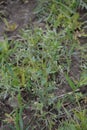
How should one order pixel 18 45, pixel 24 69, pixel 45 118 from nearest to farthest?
1. pixel 45 118
2. pixel 24 69
3. pixel 18 45

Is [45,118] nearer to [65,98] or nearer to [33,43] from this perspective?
[65,98]

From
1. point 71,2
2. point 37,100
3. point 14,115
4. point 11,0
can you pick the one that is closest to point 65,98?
point 37,100

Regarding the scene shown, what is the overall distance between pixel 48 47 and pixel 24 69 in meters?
0.19

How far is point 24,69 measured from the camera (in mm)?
1952

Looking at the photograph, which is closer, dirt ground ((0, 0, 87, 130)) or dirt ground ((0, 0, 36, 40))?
dirt ground ((0, 0, 87, 130))

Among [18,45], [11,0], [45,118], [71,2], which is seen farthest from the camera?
[11,0]

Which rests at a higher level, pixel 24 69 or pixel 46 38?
pixel 46 38

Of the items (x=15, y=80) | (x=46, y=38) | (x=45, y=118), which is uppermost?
(x=46, y=38)

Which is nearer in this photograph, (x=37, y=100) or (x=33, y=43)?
(x=37, y=100)

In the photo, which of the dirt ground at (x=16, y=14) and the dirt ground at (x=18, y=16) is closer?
the dirt ground at (x=18, y=16)

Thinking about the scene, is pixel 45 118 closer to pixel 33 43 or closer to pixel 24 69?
pixel 24 69

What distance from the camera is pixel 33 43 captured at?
6.79 ft

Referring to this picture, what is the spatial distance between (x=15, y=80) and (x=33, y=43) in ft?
1.00

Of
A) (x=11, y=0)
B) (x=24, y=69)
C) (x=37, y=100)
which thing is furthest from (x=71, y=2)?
(x=37, y=100)
